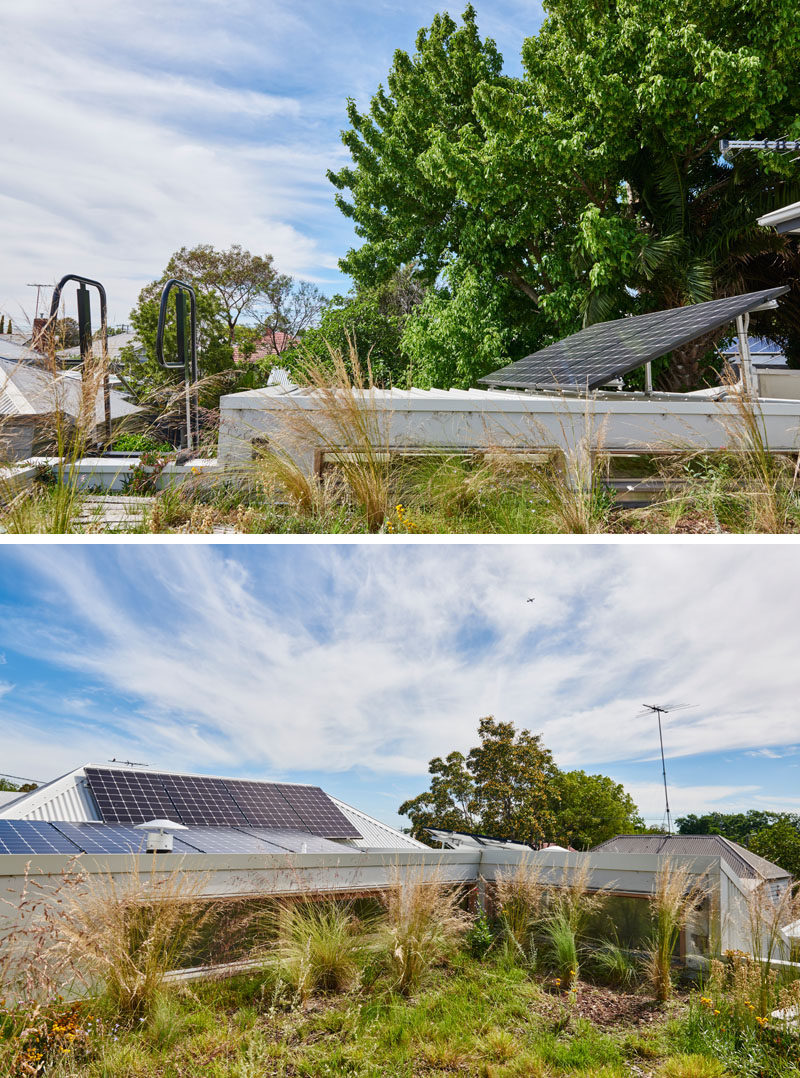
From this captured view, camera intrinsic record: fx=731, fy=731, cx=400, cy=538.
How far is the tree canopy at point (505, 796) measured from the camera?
18656 mm

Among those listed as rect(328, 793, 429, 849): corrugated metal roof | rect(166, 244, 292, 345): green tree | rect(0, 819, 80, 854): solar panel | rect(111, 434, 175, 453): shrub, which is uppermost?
rect(166, 244, 292, 345): green tree

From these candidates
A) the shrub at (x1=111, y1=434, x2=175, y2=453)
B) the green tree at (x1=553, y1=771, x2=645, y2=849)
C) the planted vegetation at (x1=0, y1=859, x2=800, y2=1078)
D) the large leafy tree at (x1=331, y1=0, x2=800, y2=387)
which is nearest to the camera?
the planted vegetation at (x1=0, y1=859, x2=800, y2=1078)

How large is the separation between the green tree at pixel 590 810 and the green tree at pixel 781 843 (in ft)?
14.2

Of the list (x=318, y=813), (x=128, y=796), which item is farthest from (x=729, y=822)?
(x=128, y=796)

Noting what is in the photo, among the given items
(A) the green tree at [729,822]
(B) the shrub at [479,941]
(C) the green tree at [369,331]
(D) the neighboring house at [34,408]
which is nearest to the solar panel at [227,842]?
(B) the shrub at [479,941]

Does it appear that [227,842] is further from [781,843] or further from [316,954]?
[781,843]

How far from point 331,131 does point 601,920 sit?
1825 centimetres

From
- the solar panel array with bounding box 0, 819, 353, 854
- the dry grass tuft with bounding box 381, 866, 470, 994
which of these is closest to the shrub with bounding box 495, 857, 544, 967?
the dry grass tuft with bounding box 381, 866, 470, 994

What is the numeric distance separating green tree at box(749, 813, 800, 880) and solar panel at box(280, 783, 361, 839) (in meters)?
8.24

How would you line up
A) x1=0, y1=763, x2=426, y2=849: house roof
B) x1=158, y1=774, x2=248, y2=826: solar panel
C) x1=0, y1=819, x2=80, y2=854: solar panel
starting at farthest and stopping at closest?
x1=158, y1=774, x2=248, y2=826: solar panel
x1=0, y1=763, x2=426, y2=849: house roof
x1=0, y1=819, x2=80, y2=854: solar panel

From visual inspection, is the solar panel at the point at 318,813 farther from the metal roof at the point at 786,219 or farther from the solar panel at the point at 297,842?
the metal roof at the point at 786,219

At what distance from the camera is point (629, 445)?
469cm

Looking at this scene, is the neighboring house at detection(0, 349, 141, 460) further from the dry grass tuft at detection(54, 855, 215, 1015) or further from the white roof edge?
the white roof edge

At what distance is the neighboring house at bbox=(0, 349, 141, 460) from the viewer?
4.03 metres
